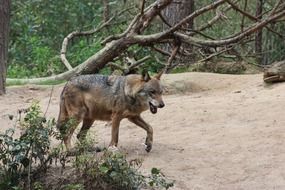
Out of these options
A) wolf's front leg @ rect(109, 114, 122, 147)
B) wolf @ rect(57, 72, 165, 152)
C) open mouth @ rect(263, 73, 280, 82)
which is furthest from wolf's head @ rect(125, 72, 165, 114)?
open mouth @ rect(263, 73, 280, 82)

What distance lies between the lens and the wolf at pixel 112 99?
7.69 m

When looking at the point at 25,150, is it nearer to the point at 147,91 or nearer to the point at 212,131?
the point at 147,91

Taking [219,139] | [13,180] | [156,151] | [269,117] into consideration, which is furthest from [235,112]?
[13,180]

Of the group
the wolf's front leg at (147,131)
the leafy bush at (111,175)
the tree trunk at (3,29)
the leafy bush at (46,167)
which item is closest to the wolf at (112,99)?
the wolf's front leg at (147,131)

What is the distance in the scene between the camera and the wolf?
769 cm

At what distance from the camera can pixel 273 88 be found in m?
11.0

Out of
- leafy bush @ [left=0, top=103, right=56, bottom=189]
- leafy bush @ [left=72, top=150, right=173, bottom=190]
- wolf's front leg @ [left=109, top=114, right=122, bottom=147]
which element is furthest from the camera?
wolf's front leg @ [left=109, top=114, right=122, bottom=147]

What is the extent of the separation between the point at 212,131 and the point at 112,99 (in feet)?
5.98

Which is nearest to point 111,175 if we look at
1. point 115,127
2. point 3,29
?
point 115,127

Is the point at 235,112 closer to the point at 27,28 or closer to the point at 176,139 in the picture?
the point at 176,139

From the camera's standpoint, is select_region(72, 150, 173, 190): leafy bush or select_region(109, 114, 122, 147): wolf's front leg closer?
select_region(72, 150, 173, 190): leafy bush

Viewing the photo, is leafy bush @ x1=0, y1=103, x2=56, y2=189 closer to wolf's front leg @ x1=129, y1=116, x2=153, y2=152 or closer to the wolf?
the wolf

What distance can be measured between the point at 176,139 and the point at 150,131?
0.70m

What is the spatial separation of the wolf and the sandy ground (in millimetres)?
495
